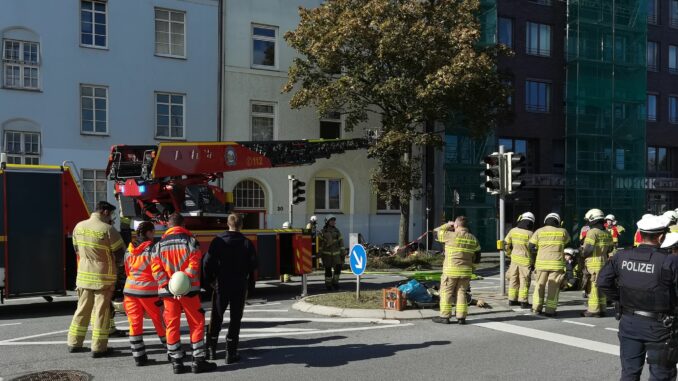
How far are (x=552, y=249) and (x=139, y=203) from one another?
330 inches

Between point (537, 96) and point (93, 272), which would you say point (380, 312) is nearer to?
point (93, 272)

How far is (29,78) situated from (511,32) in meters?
22.8

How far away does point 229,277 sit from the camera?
272 inches

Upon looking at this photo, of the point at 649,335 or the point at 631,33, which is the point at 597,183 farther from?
the point at 649,335

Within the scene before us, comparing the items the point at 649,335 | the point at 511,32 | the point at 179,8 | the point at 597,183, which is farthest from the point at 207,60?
the point at 597,183

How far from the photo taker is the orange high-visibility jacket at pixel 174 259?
6469 mm

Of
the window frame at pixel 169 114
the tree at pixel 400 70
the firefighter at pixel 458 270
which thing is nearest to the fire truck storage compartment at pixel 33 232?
the firefighter at pixel 458 270

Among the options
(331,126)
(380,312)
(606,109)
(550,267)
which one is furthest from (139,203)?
(606,109)

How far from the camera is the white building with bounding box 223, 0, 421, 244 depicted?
22.8m

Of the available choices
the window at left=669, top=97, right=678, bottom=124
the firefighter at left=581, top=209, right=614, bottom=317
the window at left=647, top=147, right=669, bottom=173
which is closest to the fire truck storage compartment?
the firefighter at left=581, top=209, right=614, bottom=317

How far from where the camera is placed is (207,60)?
22.4m

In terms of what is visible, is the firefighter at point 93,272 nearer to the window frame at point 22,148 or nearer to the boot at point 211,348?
the boot at point 211,348

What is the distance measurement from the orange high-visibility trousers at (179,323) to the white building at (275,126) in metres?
15.3

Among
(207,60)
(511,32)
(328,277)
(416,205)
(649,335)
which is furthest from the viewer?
(511,32)
